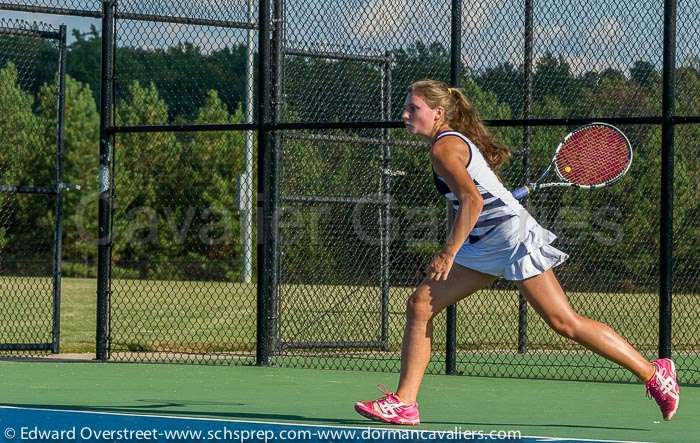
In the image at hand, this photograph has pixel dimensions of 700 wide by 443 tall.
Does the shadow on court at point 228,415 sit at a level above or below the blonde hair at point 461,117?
below

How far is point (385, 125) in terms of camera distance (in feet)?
34.5

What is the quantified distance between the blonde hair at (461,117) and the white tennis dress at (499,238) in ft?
0.51

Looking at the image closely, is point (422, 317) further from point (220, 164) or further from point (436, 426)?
point (220, 164)

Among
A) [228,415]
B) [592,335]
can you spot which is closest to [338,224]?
[228,415]

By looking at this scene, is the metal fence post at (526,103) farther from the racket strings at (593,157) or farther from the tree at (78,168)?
the tree at (78,168)

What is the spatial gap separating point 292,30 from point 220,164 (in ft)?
94.2

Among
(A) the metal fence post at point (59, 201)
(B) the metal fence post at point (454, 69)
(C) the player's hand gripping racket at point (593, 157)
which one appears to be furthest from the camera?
(A) the metal fence post at point (59, 201)

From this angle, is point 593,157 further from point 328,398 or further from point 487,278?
point 328,398

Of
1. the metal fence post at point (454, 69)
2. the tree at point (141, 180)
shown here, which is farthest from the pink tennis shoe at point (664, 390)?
the tree at point (141, 180)

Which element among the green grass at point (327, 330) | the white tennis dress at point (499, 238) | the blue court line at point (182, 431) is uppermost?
the white tennis dress at point (499, 238)

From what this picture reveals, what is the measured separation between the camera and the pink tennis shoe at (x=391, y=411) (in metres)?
7.21

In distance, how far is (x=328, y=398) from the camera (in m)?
8.80

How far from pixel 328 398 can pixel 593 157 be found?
6.66ft

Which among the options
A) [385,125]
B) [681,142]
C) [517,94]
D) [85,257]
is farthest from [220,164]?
[385,125]
